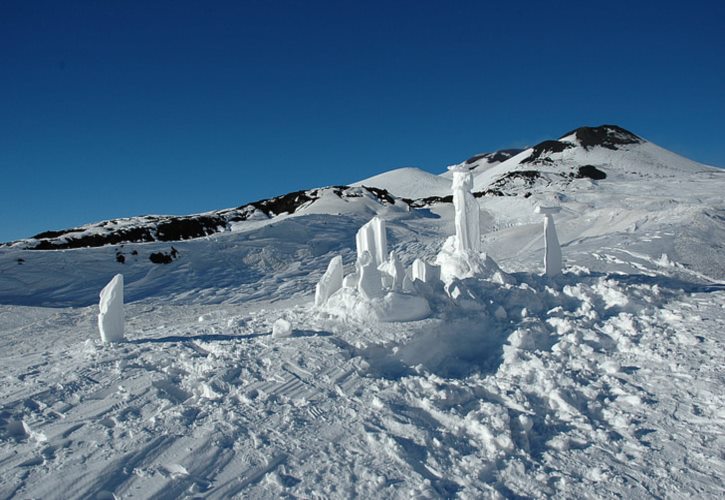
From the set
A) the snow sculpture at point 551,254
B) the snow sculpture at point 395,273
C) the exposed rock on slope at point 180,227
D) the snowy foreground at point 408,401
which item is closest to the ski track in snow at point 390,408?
the snowy foreground at point 408,401

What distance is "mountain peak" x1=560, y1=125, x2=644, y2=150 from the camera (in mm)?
72812

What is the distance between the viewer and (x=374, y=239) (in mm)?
13172

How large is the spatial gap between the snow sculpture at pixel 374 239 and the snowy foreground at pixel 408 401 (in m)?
2.50

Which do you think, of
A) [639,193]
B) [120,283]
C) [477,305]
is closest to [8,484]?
[120,283]

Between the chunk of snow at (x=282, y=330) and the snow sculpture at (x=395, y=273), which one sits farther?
the snow sculpture at (x=395, y=273)

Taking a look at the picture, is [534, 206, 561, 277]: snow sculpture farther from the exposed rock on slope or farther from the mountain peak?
the mountain peak

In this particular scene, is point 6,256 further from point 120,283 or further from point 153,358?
point 153,358

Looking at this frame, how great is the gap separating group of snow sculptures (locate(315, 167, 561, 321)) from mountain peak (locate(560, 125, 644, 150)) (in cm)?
6639

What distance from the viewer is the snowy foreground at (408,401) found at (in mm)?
5633

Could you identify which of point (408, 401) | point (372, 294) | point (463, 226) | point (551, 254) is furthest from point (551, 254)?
point (408, 401)

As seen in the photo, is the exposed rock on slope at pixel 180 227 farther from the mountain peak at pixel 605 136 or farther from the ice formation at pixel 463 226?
the mountain peak at pixel 605 136

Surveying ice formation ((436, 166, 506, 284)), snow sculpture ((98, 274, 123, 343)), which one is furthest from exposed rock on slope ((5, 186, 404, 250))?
ice formation ((436, 166, 506, 284))

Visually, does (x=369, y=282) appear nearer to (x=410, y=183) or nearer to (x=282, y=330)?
(x=282, y=330)

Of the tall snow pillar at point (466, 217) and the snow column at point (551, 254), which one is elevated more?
the tall snow pillar at point (466, 217)
